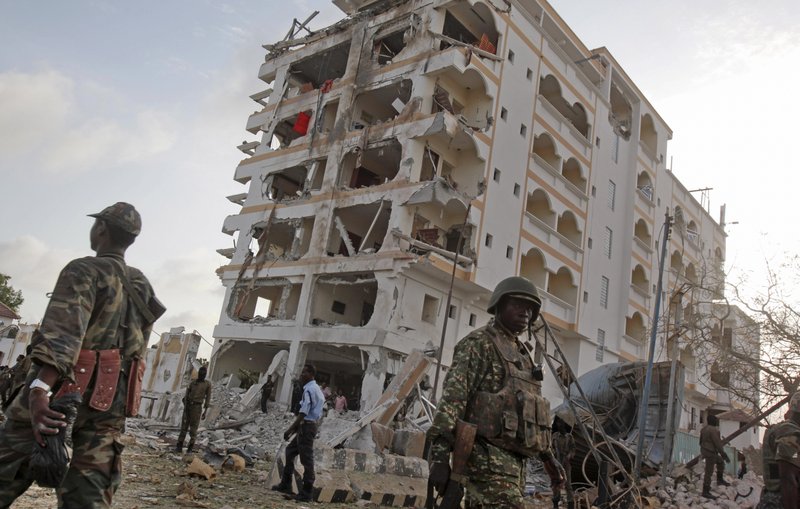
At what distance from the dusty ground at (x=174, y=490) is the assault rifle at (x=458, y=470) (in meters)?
4.00

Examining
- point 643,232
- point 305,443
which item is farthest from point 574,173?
point 305,443

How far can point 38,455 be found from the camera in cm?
257

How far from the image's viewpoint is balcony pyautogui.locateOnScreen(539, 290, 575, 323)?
82.0 feet

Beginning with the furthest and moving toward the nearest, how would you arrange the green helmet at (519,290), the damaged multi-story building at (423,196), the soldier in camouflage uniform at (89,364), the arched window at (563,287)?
the arched window at (563,287) < the damaged multi-story building at (423,196) < the green helmet at (519,290) < the soldier in camouflage uniform at (89,364)

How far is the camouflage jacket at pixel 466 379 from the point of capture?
3230 millimetres

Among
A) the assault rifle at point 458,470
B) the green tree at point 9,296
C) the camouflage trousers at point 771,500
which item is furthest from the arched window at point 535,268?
the green tree at point 9,296

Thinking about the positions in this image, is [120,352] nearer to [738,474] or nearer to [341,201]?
[341,201]

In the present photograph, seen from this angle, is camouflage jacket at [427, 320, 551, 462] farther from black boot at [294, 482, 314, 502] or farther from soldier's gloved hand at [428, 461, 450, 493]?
black boot at [294, 482, 314, 502]

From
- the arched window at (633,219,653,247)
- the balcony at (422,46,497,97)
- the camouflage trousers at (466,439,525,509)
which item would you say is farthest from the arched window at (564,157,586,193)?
the camouflage trousers at (466,439,525,509)

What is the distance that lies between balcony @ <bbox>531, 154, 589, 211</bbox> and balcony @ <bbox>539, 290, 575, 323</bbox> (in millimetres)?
5114

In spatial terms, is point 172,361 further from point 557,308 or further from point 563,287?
point 563,287

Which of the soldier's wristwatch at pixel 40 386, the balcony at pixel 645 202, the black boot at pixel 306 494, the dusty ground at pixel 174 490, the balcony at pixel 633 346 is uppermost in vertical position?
the balcony at pixel 645 202

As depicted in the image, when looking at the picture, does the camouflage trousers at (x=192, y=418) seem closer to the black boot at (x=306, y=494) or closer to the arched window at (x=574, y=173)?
the black boot at (x=306, y=494)

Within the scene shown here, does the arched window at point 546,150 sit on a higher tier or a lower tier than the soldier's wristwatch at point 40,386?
higher
